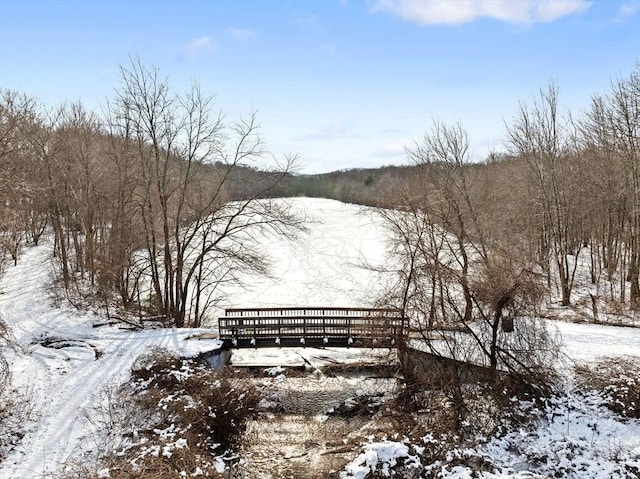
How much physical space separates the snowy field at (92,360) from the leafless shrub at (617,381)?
0.40 metres

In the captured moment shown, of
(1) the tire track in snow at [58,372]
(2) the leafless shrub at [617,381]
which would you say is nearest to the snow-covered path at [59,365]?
(1) the tire track in snow at [58,372]

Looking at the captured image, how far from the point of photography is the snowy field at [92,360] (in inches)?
406

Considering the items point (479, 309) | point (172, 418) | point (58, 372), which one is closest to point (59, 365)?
point (58, 372)

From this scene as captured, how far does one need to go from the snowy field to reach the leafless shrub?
40cm

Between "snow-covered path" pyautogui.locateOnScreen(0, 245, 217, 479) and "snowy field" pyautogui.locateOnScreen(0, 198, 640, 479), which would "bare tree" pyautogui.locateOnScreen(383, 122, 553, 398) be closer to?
"snowy field" pyautogui.locateOnScreen(0, 198, 640, 479)

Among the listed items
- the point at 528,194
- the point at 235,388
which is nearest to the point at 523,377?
the point at 235,388

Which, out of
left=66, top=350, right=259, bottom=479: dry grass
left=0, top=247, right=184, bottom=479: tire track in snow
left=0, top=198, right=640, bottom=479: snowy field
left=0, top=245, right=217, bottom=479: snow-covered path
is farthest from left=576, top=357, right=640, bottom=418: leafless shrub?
left=0, top=247, right=184, bottom=479: tire track in snow

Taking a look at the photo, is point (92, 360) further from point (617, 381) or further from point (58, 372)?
point (617, 381)

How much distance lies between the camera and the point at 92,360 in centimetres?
1446

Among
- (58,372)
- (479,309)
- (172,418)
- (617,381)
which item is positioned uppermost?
(479,309)

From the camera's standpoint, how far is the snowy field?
10.3 meters

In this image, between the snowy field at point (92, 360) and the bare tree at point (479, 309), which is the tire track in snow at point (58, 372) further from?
the bare tree at point (479, 309)

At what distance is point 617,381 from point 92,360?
15.5 m

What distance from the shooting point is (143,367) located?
1372 centimetres
